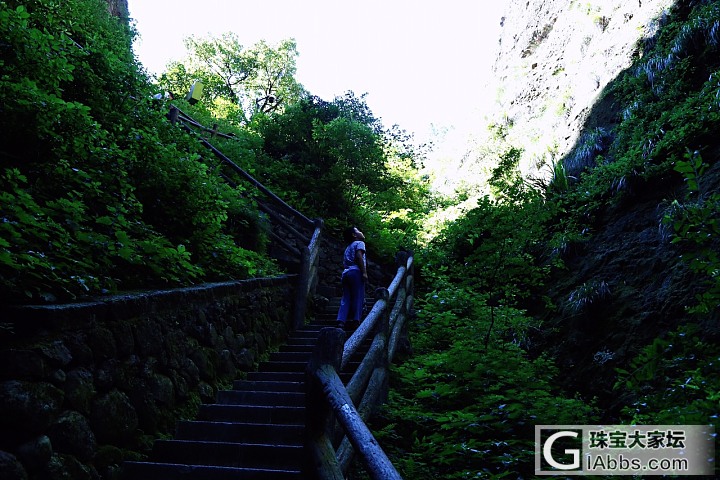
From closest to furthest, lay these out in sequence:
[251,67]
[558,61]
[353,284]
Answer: [353,284], [558,61], [251,67]

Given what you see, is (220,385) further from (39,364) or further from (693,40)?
(693,40)

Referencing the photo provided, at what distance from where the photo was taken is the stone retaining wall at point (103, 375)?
2.24m

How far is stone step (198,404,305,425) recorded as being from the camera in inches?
154

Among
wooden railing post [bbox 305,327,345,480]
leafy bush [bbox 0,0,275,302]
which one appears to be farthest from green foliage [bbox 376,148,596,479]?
leafy bush [bbox 0,0,275,302]

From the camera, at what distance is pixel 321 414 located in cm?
246

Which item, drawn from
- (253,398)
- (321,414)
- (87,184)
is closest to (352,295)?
(253,398)

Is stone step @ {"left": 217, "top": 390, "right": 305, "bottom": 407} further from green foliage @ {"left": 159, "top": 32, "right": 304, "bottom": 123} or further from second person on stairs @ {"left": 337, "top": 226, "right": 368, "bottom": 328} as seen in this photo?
green foliage @ {"left": 159, "top": 32, "right": 304, "bottom": 123}

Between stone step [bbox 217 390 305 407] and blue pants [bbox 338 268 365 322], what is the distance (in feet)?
6.75

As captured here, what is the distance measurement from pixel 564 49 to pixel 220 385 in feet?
51.5

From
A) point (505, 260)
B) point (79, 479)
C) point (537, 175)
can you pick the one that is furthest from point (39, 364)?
point (537, 175)

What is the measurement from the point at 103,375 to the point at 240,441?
1207 mm

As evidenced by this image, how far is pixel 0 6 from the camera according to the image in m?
3.86

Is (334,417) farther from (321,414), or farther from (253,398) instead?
(253,398)

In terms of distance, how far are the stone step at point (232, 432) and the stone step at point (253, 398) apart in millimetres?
675
